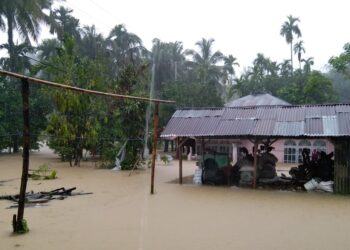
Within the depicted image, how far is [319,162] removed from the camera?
14102 millimetres

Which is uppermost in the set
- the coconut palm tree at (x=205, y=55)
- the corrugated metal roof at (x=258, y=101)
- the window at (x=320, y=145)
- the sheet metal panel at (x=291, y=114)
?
the coconut palm tree at (x=205, y=55)

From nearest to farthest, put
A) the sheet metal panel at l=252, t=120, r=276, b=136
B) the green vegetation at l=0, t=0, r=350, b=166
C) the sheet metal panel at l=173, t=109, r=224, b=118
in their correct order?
1. the sheet metal panel at l=252, t=120, r=276, b=136
2. the sheet metal panel at l=173, t=109, r=224, b=118
3. the green vegetation at l=0, t=0, r=350, b=166

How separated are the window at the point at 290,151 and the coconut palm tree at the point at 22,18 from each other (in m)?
18.6

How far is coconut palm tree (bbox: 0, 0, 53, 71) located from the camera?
78.7 feet

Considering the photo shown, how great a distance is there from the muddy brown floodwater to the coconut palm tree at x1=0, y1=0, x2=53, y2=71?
13.9 metres

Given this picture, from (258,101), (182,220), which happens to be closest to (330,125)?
(182,220)

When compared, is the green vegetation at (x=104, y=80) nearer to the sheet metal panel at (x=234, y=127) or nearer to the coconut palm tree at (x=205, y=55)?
the coconut palm tree at (x=205, y=55)

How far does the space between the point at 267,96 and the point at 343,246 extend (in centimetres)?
2590

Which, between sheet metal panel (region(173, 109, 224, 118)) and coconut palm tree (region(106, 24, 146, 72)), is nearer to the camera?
sheet metal panel (region(173, 109, 224, 118))

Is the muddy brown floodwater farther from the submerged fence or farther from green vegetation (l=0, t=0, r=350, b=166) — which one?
green vegetation (l=0, t=0, r=350, b=166)

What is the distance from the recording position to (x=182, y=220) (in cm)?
876

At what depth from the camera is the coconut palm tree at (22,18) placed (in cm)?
2400

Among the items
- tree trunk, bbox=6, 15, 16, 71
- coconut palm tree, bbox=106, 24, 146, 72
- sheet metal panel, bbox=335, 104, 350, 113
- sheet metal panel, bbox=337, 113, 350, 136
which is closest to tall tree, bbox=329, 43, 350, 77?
sheet metal panel, bbox=335, 104, 350, 113

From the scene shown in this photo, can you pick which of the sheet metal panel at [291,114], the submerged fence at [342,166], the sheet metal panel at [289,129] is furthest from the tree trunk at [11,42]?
the submerged fence at [342,166]
